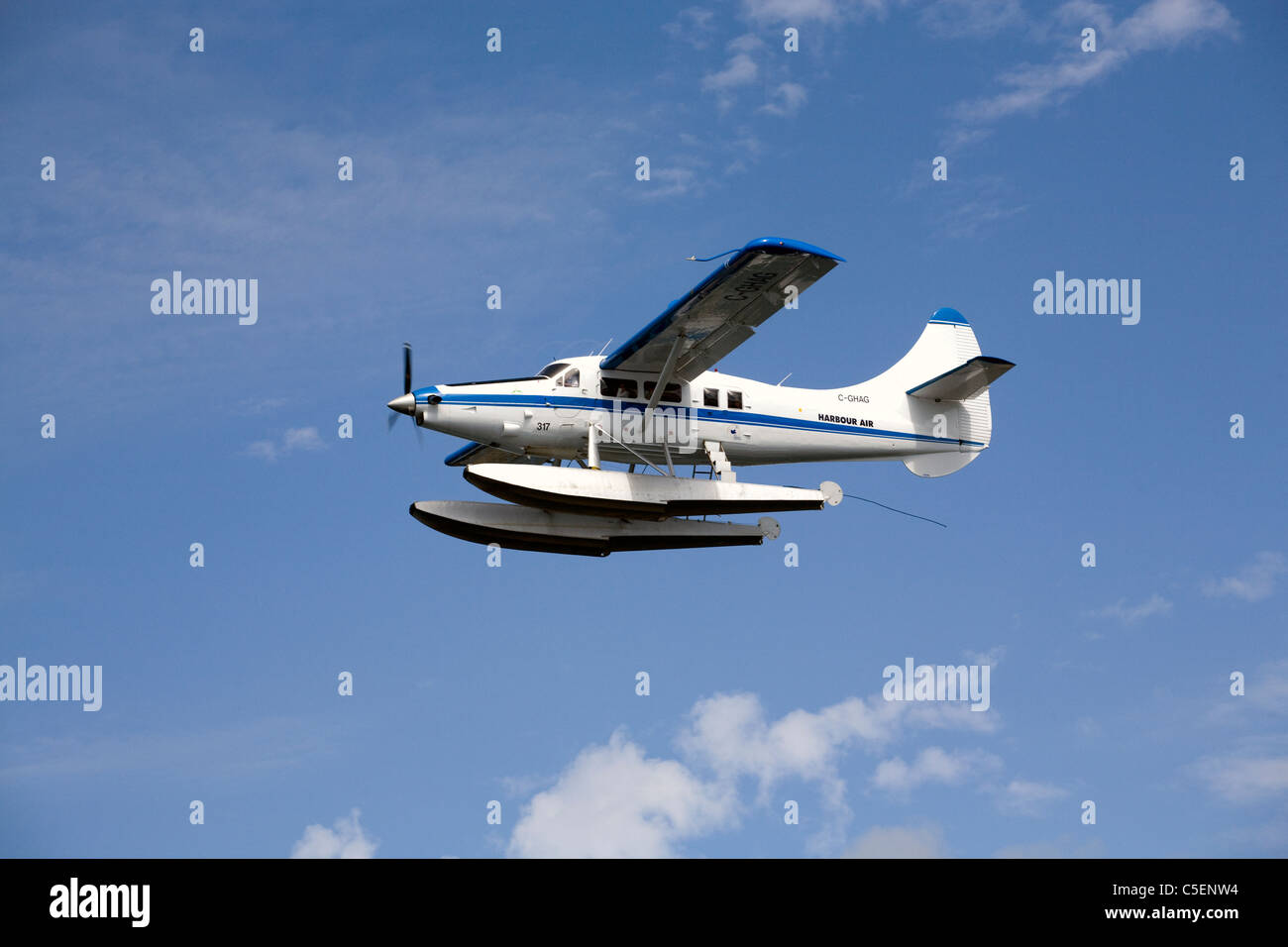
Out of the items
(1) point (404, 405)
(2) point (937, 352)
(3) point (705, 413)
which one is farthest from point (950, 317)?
(1) point (404, 405)

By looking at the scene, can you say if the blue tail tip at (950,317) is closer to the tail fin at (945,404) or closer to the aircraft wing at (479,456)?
the tail fin at (945,404)

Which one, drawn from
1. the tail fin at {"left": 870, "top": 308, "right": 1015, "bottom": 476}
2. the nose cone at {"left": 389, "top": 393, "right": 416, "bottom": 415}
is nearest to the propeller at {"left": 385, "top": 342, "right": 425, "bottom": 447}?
the nose cone at {"left": 389, "top": 393, "right": 416, "bottom": 415}

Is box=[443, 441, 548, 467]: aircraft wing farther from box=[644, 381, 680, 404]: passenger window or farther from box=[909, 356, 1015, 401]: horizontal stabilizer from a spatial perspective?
box=[909, 356, 1015, 401]: horizontal stabilizer

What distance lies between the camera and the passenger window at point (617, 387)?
2998cm

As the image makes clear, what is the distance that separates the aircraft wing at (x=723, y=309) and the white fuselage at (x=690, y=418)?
55 centimetres

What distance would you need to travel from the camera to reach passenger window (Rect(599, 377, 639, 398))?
2998 centimetres

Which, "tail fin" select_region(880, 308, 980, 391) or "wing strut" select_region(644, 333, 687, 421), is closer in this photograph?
"wing strut" select_region(644, 333, 687, 421)

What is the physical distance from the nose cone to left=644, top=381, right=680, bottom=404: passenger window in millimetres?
4621
